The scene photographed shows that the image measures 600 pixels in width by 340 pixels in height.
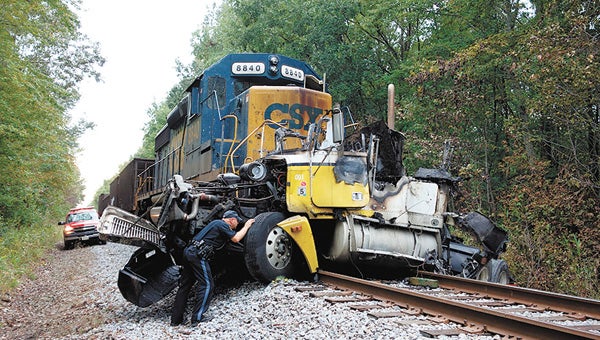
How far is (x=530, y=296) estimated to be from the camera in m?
5.50

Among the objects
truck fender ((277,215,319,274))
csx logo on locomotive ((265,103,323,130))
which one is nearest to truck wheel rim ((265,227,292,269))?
truck fender ((277,215,319,274))

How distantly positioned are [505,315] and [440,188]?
12.1ft

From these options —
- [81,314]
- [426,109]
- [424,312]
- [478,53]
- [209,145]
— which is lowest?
[81,314]

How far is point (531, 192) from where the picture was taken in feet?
35.1

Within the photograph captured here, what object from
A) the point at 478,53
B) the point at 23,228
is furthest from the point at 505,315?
the point at 23,228

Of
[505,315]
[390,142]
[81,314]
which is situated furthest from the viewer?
[390,142]

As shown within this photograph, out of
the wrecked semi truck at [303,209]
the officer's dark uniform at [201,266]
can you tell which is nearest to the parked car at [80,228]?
the wrecked semi truck at [303,209]

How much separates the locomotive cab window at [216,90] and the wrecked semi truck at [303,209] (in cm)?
32

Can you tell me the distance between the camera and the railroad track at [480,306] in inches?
153

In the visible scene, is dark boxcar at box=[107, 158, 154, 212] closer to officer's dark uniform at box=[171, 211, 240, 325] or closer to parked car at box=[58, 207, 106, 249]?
parked car at box=[58, 207, 106, 249]

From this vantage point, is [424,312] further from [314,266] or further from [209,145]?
[209,145]

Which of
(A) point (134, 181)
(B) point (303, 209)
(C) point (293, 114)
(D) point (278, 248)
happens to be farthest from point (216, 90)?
(A) point (134, 181)

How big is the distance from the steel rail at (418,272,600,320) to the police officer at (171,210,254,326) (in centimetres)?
270

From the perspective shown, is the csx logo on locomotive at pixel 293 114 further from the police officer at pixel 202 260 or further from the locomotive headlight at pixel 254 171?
the police officer at pixel 202 260
